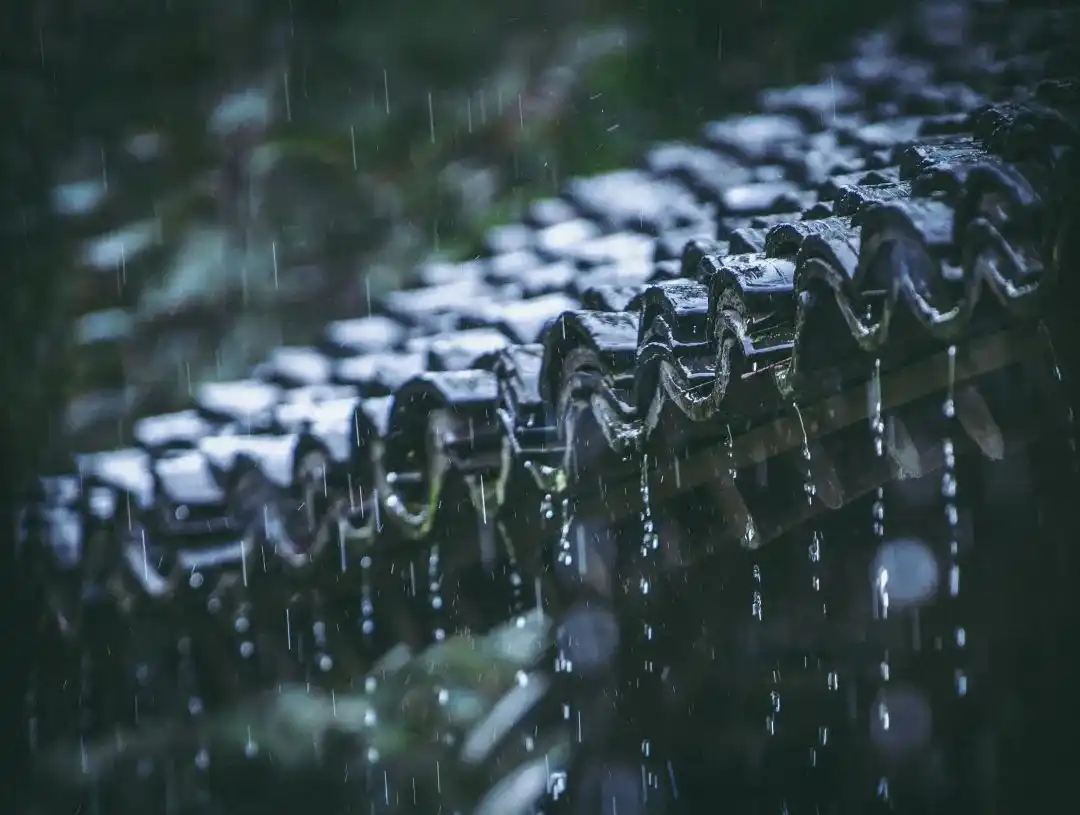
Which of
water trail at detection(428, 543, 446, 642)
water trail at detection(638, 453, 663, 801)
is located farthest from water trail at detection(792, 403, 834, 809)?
water trail at detection(428, 543, 446, 642)

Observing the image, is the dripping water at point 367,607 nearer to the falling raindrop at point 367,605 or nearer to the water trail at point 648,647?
the falling raindrop at point 367,605

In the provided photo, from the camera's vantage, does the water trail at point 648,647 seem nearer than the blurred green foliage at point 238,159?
Yes

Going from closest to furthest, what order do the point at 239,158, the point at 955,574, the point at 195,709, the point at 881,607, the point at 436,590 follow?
the point at 955,574
the point at 881,607
the point at 436,590
the point at 195,709
the point at 239,158

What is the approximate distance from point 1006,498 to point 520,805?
2473 millimetres

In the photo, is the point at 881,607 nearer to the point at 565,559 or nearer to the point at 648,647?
the point at 648,647

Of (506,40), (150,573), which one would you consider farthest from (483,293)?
(506,40)

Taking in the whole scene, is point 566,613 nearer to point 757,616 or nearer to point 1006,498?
point 757,616

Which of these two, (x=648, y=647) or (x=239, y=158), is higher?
(x=239, y=158)

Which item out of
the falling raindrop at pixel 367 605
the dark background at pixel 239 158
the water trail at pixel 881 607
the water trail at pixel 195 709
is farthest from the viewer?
the dark background at pixel 239 158

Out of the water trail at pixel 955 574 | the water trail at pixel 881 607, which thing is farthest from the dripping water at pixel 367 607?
the water trail at pixel 955 574

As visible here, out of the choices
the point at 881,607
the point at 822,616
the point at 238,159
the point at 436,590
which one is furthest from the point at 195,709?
the point at 238,159

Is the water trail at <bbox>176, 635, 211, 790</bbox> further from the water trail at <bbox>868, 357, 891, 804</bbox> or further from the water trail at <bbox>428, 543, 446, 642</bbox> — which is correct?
the water trail at <bbox>868, 357, 891, 804</bbox>

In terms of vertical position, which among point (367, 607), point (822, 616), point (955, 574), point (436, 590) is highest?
point (955, 574)

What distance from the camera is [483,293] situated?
5.90m
